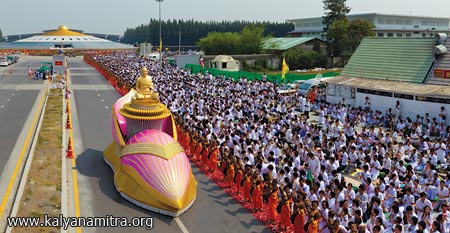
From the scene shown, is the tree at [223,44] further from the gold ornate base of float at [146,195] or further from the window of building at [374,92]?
the gold ornate base of float at [146,195]

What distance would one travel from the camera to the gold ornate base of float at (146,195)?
13.2m

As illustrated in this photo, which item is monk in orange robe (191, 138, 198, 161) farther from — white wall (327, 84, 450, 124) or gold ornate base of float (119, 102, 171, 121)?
white wall (327, 84, 450, 124)

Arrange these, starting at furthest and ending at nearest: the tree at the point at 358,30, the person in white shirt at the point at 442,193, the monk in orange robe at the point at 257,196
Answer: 1. the tree at the point at 358,30
2. the monk in orange robe at the point at 257,196
3. the person in white shirt at the point at 442,193

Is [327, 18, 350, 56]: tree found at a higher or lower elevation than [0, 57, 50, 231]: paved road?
higher

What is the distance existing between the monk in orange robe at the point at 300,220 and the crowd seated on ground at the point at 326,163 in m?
0.02

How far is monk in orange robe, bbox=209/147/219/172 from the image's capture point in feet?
57.5

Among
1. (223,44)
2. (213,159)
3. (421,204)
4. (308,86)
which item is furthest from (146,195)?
(223,44)

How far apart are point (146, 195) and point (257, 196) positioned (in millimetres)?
3232

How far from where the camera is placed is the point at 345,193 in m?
12.2

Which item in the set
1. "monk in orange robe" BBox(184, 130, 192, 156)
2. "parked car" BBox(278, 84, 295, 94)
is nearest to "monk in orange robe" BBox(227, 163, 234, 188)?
"monk in orange robe" BBox(184, 130, 192, 156)

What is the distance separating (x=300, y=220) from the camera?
11.3 metres

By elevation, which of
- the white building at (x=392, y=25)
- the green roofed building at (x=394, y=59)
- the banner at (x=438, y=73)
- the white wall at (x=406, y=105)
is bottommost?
the white wall at (x=406, y=105)

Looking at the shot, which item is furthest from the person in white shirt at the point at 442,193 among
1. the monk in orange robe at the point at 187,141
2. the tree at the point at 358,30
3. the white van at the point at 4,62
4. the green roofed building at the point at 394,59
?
the white van at the point at 4,62

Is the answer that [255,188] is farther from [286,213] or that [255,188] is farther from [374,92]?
[374,92]
